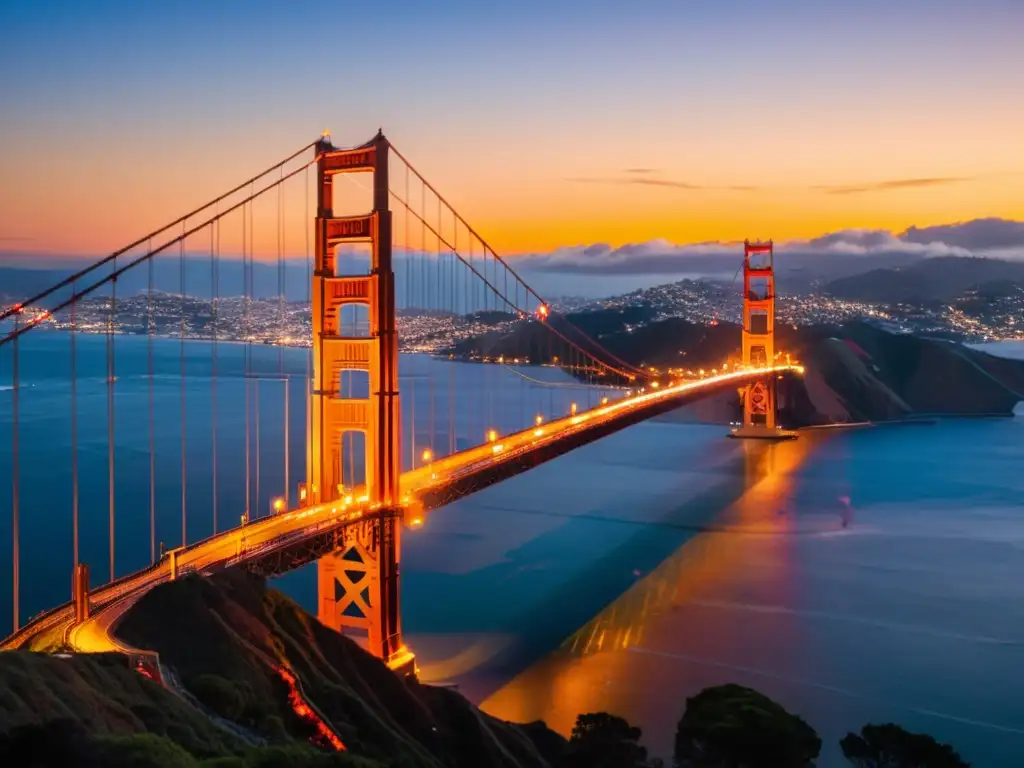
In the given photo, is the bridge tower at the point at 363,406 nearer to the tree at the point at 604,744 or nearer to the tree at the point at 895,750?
the tree at the point at 604,744

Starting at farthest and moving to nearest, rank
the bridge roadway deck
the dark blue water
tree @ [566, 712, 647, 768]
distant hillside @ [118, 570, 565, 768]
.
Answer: the dark blue water, tree @ [566, 712, 647, 768], the bridge roadway deck, distant hillside @ [118, 570, 565, 768]

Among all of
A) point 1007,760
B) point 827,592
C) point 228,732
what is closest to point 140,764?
point 228,732

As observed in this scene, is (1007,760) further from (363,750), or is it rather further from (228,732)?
(228,732)

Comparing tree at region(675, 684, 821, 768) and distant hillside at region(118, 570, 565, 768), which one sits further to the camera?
tree at region(675, 684, 821, 768)

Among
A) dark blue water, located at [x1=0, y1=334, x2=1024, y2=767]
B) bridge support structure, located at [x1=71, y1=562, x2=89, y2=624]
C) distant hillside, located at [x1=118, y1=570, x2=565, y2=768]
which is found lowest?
dark blue water, located at [x1=0, y1=334, x2=1024, y2=767]

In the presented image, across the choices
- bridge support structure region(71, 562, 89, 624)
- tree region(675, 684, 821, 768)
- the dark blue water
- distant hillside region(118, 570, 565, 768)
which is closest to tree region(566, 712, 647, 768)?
distant hillside region(118, 570, 565, 768)

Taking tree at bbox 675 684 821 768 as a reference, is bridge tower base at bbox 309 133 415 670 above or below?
above

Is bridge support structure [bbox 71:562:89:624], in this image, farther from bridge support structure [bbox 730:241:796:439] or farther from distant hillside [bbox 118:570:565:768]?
bridge support structure [bbox 730:241:796:439]

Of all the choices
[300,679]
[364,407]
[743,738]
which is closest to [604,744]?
[743,738]
